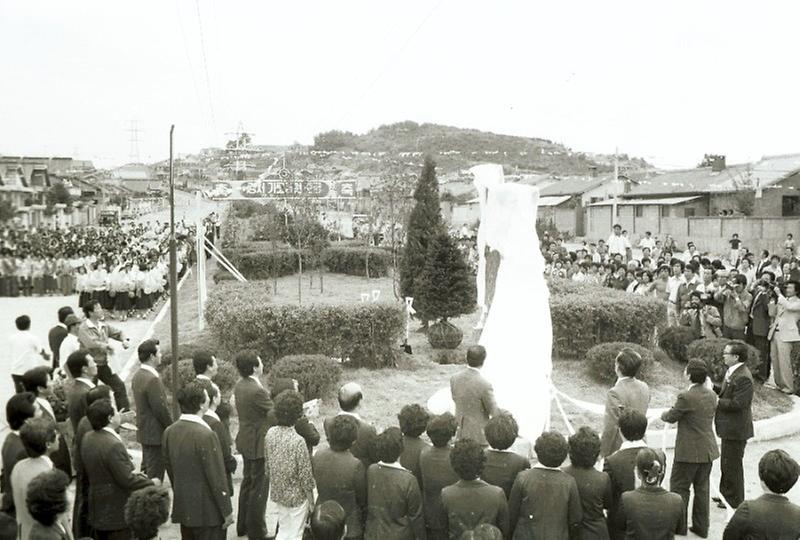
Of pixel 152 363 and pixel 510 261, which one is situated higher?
pixel 510 261

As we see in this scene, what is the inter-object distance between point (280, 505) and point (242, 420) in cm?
115

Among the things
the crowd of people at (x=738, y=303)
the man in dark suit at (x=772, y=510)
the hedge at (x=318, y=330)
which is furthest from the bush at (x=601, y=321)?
the man in dark suit at (x=772, y=510)

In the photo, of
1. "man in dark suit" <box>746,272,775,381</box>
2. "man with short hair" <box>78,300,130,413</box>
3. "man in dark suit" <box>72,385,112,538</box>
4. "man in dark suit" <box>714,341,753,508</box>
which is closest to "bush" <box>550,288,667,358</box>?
"man in dark suit" <box>746,272,775,381</box>

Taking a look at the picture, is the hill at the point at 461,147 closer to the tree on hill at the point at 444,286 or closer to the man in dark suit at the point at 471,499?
the tree on hill at the point at 444,286

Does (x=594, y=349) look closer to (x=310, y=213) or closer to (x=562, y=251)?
(x=562, y=251)

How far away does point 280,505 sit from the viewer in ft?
17.6

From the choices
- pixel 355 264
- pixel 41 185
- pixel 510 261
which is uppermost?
pixel 41 185

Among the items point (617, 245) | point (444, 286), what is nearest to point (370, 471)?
point (444, 286)

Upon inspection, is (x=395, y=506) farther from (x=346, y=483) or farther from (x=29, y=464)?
(x=29, y=464)

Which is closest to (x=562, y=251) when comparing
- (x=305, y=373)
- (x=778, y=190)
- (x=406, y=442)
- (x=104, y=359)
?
(x=305, y=373)

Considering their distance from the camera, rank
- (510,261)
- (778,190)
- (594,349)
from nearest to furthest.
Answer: (510,261) → (594,349) → (778,190)

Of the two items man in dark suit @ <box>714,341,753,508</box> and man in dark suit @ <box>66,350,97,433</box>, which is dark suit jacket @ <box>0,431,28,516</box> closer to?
man in dark suit @ <box>66,350,97,433</box>

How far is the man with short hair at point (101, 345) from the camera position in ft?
28.8

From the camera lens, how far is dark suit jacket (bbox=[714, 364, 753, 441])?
21.6ft
